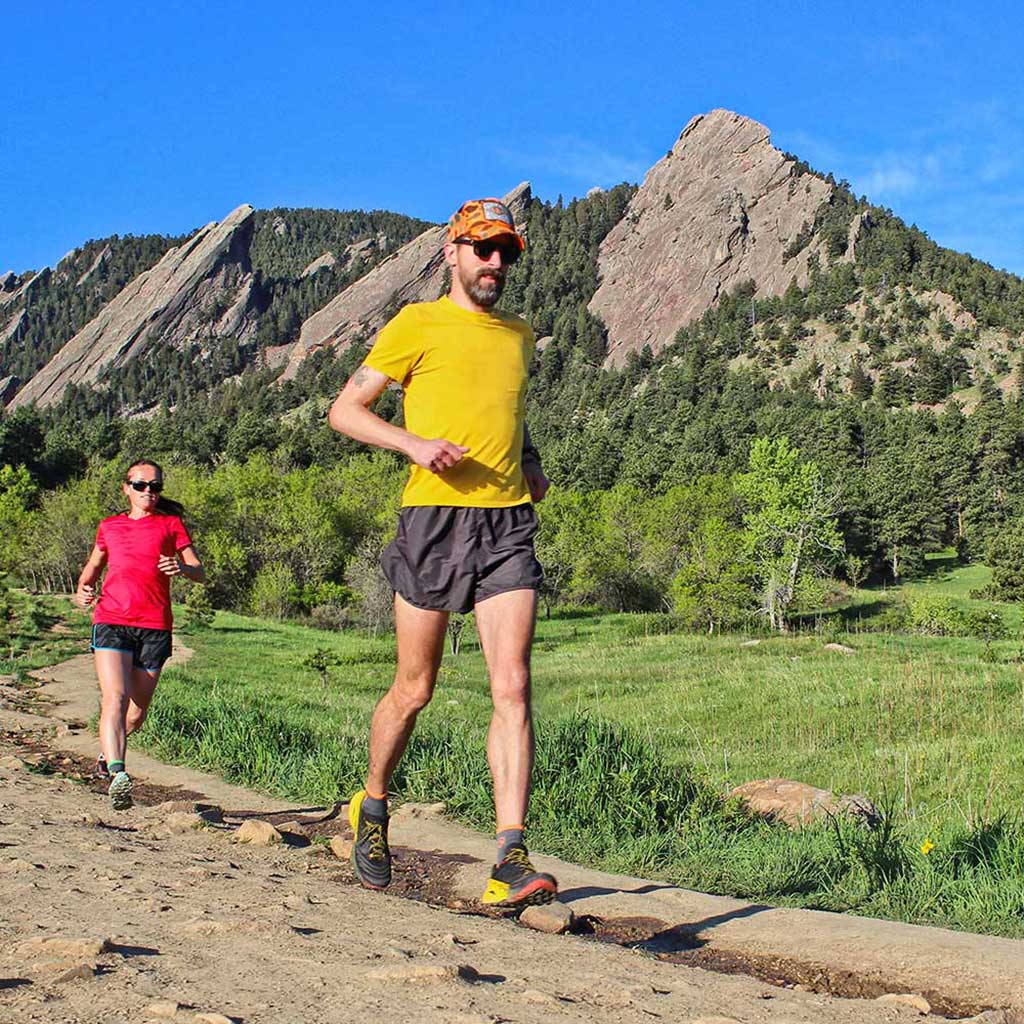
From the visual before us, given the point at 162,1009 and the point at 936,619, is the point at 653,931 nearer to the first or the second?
the point at 162,1009

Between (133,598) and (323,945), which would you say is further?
(133,598)

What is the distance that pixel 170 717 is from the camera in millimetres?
8500

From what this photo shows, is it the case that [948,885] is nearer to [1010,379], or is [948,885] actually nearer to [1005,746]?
[1005,746]

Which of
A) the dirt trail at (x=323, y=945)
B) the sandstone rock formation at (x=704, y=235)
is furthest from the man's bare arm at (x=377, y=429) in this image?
the sandstone rock formation at (x=704, y=235)

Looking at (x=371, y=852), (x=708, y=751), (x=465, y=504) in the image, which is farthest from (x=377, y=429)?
(x=708, y=751)

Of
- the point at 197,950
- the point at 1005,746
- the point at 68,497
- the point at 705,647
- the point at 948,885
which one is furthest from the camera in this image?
the point at 68,497

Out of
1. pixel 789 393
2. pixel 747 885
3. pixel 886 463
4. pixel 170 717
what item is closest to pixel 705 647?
pixel 170 717

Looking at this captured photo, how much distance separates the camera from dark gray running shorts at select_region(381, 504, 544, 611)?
13.0 feet

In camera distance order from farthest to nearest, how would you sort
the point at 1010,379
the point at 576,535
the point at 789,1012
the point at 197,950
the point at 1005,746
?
the point at 1010,379 < the point at 576,535 < the point at 1005,746 < the point at 197,950 < the point at 789,1012

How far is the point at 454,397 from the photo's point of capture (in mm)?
4035

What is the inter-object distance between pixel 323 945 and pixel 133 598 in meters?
3.87

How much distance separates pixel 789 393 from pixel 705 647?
3501 inches

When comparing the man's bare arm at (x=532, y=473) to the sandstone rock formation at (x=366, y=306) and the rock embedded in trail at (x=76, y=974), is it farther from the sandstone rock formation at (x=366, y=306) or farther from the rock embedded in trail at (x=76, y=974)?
the sandstone rock formation at (x=366, y=306)

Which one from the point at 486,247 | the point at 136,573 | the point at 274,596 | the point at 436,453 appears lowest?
the point at 274,596
